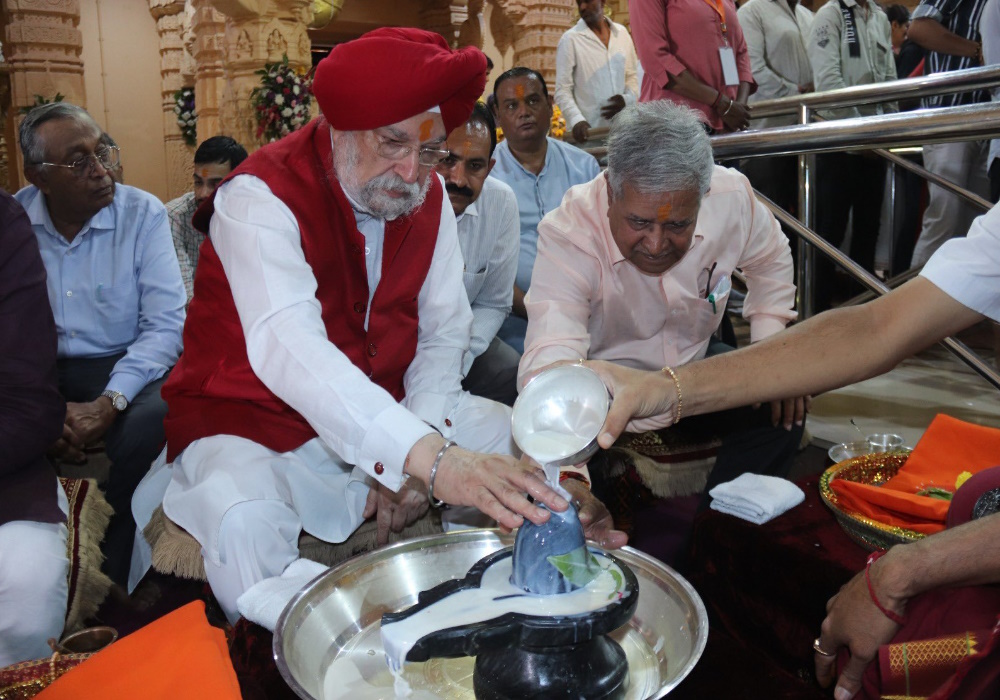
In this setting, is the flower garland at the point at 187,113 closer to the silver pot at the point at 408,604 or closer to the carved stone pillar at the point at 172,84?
the carved stone pillar at the point at 172,84

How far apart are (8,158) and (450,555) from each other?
12.4 m

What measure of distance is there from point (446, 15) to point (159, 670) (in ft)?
40.8

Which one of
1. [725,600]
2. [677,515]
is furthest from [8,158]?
[725,600]

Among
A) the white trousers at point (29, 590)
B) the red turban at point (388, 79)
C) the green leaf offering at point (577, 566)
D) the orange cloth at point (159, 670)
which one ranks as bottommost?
the white trousers at point (29, 590)

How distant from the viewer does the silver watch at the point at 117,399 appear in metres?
2.69

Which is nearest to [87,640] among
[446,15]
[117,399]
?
[117,399]

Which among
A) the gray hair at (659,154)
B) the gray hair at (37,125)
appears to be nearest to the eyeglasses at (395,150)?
the gray hair at (659,154)

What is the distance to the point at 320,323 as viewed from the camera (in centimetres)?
184

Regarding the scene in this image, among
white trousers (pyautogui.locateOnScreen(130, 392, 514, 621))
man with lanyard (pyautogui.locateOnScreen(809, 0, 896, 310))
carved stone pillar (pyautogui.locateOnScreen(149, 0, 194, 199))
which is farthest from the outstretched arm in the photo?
carved stone pillar (pyautogui.locateOnScreen(149, 0, 194, 199))

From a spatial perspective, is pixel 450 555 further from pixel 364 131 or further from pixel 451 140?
pixel 451 140

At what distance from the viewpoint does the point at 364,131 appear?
197 cm

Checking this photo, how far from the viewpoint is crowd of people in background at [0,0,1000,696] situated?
71.1 inches

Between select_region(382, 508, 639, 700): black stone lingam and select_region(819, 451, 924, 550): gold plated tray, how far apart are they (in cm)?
69

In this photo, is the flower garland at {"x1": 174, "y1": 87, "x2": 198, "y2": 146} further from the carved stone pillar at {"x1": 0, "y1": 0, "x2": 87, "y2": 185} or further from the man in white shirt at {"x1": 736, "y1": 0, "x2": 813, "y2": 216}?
the man in white shirt at {"x1": 736, "y1": 0, "x2": 813, "y2": 216}
